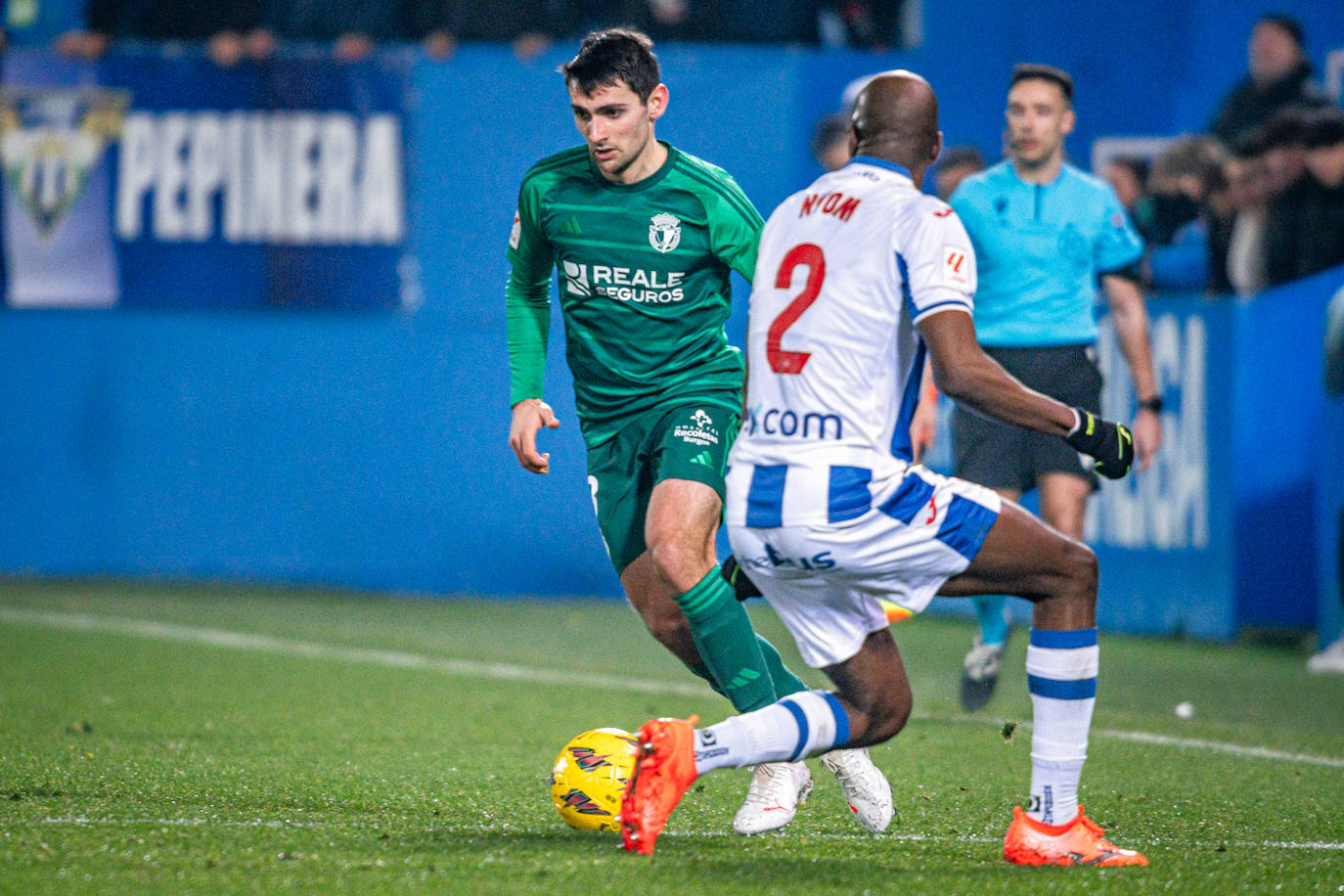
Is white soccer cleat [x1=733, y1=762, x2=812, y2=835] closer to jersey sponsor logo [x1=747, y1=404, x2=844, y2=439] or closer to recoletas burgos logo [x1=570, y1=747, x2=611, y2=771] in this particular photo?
recoletas burgos logo [x1=570, y1=747, x2=611, y2=771]

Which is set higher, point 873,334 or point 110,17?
point 110,17

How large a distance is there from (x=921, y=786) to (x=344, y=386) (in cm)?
780

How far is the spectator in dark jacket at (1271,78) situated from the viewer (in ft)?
39.1

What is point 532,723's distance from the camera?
22.6 ft

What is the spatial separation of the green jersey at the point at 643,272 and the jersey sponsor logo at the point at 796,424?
2.52 feet

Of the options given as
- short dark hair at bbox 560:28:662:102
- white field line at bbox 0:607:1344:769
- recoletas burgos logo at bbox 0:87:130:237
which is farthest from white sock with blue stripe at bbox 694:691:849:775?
recoletas burgos logo at bbox 0:87:130:237

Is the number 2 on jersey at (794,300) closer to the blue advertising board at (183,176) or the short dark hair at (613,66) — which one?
the short dark hair at (613,66)

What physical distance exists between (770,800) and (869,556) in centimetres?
94

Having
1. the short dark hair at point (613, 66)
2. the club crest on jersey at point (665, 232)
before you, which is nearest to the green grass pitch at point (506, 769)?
the club crest on jersey at point (665, 232)

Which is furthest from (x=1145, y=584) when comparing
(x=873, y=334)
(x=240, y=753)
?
(x=873, y=334)

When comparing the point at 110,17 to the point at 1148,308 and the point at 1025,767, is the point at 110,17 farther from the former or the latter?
the point at 1025,767

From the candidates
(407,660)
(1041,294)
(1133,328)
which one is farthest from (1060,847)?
(407,660)

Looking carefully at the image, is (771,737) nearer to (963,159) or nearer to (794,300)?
(794,300)

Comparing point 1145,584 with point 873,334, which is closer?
point 873,334
